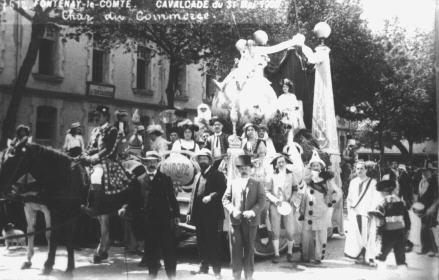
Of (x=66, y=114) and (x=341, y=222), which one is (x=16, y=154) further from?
(x=341, y=222)

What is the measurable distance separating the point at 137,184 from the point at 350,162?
141 inches

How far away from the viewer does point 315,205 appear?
8.41 m

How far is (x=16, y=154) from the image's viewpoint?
684 cm

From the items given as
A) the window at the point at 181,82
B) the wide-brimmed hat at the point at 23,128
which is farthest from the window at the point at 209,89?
the wide-brimmed hat at the point at 23,128

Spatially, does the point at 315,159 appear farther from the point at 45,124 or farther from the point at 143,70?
the point at 45,124

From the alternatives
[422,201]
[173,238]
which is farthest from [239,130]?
[422,201]

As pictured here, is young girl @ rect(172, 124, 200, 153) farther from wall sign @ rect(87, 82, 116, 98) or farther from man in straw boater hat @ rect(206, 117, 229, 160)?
wall sign @ rect(87, 82, 116, 98)

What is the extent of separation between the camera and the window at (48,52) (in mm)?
7797

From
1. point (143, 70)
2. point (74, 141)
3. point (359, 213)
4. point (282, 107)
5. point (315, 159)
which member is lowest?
point (359, 213)

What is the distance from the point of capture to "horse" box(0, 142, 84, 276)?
271 inches

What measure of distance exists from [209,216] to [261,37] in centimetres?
294

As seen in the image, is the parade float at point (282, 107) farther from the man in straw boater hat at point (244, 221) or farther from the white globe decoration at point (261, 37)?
the man in straw boater hat at point (244, 221)

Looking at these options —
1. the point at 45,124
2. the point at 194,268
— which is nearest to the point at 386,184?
the point at 194,268

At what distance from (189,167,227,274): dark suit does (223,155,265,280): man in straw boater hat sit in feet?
1.52
